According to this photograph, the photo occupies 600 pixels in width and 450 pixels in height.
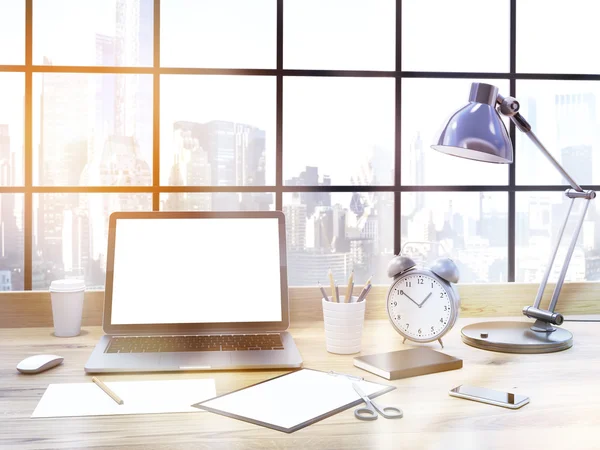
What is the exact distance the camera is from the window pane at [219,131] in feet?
6.27

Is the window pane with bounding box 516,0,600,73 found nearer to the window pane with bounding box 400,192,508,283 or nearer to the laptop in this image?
the window pane with bounding box 400,192,508,283

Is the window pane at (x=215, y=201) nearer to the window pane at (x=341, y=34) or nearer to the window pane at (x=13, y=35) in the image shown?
the window pane at (x=341, y=34)

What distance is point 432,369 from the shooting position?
1.09 meters

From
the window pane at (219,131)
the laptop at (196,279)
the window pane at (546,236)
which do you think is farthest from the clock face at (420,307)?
the window pane at (546,236)

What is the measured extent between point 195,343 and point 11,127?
1.09 metres

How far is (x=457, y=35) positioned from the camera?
6.93 ft

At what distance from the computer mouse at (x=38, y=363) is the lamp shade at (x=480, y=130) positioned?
0.89 meters

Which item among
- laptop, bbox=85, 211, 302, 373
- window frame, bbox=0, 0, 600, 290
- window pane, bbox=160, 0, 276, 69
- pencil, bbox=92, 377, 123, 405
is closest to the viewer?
pencil, bbox=92, 377, 123, 405

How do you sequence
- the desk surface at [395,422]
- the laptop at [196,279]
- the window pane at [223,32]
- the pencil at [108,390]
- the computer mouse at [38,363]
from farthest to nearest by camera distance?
the window pane at [223,32]
the laptop at [196,279]
the computer mouse at [38,363]
the pencil at [108,390]
the desk surface at [395,422]

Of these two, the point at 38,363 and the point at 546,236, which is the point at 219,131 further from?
the point at 546,236

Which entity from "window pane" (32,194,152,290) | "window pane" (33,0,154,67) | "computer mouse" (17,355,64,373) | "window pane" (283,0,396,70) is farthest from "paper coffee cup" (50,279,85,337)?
"window pane" (283,0,396,70)

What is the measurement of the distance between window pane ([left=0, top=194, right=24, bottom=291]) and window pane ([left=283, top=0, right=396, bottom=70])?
1044mm

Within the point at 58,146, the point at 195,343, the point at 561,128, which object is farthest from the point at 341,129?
the point at 195,343

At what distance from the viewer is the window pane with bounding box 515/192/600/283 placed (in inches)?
82.0
